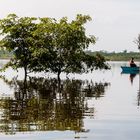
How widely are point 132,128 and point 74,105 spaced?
9.99 meters

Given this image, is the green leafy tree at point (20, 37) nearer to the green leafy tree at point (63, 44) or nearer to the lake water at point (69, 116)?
the green leafy tree at point (63, 44)

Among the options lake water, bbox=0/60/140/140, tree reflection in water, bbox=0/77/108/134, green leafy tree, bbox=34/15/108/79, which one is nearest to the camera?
lake water, bbox=0/60/140/140

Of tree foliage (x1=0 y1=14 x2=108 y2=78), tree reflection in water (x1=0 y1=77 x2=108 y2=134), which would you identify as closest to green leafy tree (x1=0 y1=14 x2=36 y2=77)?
tree foliage (x1=0 y1=14 x2=108 y2=78)

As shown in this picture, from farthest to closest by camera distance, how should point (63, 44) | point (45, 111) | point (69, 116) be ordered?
point (63, 44)
point (45, 111)
point (69, 116)

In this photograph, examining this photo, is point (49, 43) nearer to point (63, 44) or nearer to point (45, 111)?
point (63, 44)

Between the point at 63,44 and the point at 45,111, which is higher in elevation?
the point at 63,44

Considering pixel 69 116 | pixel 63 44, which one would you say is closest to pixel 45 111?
pixel 69 116

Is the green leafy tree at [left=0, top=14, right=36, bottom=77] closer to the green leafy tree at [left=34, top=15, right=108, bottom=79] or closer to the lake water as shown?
the green leafy tree at [left=34, top=15, right=108, bottom=79]

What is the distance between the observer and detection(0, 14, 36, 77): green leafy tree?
61.1 meters

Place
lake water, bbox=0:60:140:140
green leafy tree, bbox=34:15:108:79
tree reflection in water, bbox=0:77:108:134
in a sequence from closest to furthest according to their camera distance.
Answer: lake water, bbox=0:60:140:140, tree reflection in water, bbox=0:77:108:134, green leafy tree, bbox=34:15:108:79

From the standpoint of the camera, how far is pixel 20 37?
61906 millimetres

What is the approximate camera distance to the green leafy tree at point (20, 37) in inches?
2404

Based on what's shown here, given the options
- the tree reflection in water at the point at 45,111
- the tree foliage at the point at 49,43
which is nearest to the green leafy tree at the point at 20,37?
the tree foliage at the point at 49,43

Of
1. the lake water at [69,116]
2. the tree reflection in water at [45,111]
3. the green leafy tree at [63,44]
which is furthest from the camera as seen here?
the green leafy tree at [63,44]
